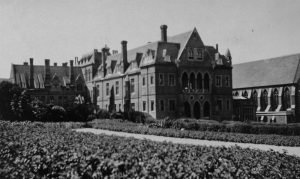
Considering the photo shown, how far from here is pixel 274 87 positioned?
6216 centimetres

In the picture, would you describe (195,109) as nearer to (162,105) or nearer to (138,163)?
(162,105)

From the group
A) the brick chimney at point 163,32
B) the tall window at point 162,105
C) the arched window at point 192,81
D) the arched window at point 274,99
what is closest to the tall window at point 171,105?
the tall window at point 162,105

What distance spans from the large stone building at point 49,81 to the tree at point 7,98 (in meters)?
19.4

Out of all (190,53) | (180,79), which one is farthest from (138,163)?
(190,53)

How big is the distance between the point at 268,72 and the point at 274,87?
427cm

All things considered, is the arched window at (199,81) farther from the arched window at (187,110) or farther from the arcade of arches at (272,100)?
the arcade of arches at (272,100)

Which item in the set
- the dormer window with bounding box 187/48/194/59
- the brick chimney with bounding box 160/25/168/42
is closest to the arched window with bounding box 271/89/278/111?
the dormer window with bounding box 187/48/194/59

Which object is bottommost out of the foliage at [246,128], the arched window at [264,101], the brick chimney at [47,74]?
the foliage at [246,128]

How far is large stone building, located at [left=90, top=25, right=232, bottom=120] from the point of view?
46.0m

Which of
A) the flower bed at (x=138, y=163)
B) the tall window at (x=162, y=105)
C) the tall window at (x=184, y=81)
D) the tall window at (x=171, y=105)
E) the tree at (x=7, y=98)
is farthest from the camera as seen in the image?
the tall window at (x=184, y=81)

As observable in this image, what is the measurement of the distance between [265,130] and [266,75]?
40650mm

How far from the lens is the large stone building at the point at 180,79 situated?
46031 millimetres

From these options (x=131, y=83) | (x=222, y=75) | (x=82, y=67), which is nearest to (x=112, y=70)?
(x=131, y=83)

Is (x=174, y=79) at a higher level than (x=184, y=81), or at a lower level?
higher
